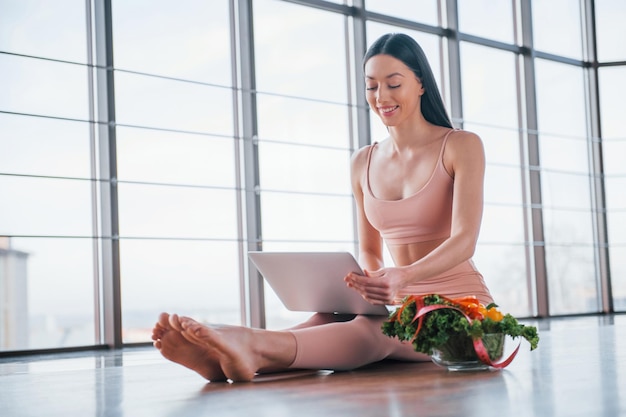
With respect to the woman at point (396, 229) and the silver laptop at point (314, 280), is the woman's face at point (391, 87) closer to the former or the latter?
the woman at point (396, 229)

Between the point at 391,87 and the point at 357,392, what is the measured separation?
88 cm

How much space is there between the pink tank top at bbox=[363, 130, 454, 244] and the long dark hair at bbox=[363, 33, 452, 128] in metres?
0.08

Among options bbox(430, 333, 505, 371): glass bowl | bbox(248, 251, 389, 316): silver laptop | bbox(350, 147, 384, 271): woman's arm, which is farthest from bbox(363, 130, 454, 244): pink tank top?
bbox(430, 333, 505, 371): glass bowl

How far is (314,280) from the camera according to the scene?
190 cm

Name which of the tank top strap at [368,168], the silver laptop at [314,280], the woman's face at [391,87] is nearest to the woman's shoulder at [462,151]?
the woman's face at [391,87]

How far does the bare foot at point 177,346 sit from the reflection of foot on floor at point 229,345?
0.05 feet

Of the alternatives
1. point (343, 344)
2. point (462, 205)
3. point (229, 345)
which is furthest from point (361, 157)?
point (229, 345)

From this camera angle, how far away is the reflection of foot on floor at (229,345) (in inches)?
62.6

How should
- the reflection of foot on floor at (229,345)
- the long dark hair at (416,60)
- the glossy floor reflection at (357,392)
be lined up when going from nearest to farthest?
the glossy floor reflection at (357,392) → the reflection of foot on floor at (229,345) → the long dark hair at (416,60)

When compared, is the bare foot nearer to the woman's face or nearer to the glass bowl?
the glass bowl

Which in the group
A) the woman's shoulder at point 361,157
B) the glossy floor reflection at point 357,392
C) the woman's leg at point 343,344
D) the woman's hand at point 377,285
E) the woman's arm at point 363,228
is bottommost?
the glossy floor reflection at point 357,392

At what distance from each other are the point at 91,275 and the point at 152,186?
68 centimetres

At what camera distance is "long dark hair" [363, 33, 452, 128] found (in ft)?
6.81

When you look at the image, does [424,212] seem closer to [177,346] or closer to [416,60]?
[416,60]
